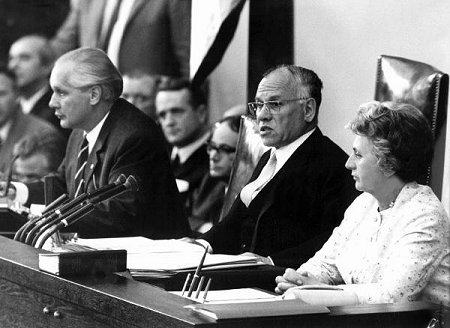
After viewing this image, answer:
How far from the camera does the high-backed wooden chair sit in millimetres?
3744

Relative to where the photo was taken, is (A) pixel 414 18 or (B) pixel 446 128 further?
(A) pixel 414 18

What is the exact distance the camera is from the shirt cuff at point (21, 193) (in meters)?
6.21

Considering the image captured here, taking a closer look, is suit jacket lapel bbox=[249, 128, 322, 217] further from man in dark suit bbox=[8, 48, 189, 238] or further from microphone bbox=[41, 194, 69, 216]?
man in dark suit bbox=[8, 48, 189, 238]

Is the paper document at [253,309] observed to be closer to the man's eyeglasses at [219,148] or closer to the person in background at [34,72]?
the man's eyeglasses at [219,148]

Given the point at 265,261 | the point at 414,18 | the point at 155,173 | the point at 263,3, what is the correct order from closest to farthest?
the point at 265,261, the point at 414,18, the point at 263,3, the point at 155,173

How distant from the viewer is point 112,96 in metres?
5.83

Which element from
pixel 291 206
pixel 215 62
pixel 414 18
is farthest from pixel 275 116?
pixel 215 62

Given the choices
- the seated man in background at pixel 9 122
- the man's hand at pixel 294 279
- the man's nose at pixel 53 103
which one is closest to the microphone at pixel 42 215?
the man's hand at pixel 294 279

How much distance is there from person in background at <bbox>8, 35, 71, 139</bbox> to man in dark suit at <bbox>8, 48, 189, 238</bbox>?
27 cm

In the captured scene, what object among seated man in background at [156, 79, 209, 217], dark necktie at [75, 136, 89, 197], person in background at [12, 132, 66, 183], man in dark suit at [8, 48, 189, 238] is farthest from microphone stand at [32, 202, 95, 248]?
person in background at [12, 132, 66, 183]

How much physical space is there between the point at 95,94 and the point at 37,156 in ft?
2.58

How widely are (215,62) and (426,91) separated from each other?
198 centimetres

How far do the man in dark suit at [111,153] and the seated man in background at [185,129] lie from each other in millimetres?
63

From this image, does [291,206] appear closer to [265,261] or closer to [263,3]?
[265,261]
